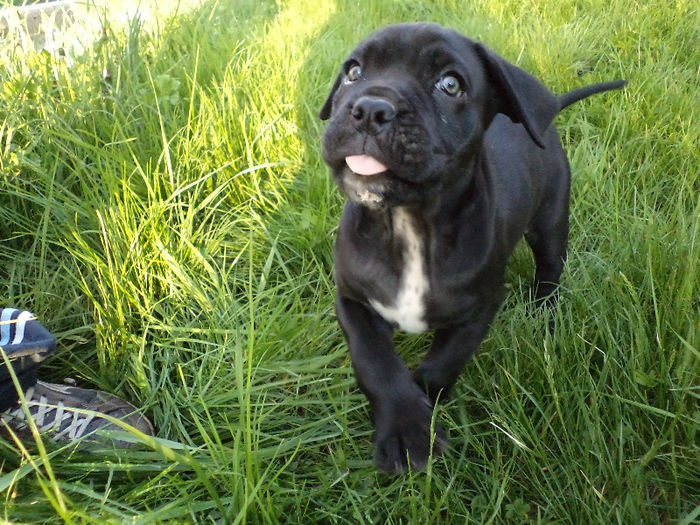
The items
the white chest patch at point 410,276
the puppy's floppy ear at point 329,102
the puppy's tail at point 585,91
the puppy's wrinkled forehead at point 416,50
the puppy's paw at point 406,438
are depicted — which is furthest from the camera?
the puppy's tail at point 585,91

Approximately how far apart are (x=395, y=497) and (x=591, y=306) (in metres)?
0.89

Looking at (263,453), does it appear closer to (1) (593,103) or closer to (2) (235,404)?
(2) (235,404)

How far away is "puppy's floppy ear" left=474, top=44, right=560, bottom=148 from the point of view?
5.82ft

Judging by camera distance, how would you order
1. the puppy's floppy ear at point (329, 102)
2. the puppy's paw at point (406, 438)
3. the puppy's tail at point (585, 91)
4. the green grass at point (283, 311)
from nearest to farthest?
the green grass at point (283, 311) < the puppy's paw at point (406, 438) < the puppy's floppy ear at point (329, 102) < the puppy's tail at point (585, 91)

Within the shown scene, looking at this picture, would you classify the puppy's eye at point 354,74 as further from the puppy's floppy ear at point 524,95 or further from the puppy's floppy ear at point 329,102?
the puppy's floppy ear at point 524,95

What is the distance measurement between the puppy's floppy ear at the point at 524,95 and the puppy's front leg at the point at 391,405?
0.79 m

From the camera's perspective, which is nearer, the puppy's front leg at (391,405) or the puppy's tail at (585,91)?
the puppy's front leg at (391,405)

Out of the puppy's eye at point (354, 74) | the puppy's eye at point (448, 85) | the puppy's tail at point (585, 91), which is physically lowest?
the puppy's tail at point (585, 91)

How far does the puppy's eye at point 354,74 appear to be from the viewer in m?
1.88

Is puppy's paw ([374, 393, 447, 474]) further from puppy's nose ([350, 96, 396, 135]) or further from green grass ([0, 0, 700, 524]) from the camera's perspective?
puppy's nose ([350, 96, 396, 135])

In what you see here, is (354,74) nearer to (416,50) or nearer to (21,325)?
(416,50)

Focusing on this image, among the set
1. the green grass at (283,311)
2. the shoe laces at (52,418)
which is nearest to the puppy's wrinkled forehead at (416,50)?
the green grass at (283,311)

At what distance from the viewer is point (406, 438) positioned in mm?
1633

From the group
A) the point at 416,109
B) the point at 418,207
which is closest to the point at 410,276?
the point at 418,207
